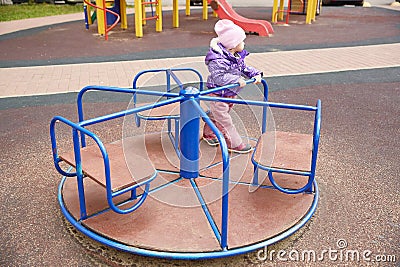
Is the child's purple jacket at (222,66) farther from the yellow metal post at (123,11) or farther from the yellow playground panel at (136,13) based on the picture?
the yellow metal post at (123,11)

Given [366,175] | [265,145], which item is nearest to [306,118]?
[366,175]

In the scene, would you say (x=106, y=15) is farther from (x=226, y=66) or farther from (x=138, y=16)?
(x=226, y=66)

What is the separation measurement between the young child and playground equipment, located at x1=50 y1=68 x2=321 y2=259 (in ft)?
0.91

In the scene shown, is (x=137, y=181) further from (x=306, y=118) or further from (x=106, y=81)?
(x=106, y=81)

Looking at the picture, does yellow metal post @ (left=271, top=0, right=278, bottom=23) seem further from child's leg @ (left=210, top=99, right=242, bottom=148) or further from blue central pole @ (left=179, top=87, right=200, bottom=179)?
blue central pole @ (left=179, top=87, right=200, bottom=179)

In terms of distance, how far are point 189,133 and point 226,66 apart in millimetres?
764

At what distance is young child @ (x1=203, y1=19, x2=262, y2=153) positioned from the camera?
3.27 metres

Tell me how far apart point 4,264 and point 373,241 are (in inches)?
84.4

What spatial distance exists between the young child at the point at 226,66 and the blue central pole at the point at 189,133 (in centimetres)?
59

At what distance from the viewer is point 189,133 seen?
2.84m

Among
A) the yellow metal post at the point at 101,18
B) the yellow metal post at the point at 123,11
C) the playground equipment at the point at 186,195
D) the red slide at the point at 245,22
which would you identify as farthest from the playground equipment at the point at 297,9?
the playground equipment at the point at 186,195

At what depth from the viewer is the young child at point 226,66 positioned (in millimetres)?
3271

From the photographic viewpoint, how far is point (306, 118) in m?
4.59

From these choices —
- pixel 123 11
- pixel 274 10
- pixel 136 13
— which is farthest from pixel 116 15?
pixel 274 10
